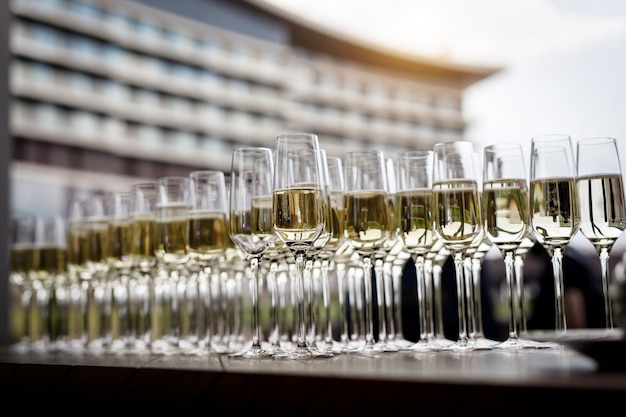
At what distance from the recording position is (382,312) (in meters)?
1.56

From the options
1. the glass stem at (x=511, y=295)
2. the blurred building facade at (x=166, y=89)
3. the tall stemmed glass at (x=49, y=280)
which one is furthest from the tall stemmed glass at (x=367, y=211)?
the blurred building facade at (x=166, y=89)

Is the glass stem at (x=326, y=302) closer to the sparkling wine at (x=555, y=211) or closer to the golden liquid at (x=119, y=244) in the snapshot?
the sparkling wine at (x=555, y=211)

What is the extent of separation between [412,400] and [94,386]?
0.73 meters

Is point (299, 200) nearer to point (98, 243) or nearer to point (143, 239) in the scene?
point (143, 239)

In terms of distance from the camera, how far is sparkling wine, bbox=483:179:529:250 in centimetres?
136

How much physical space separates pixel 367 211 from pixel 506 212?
0.86 ft

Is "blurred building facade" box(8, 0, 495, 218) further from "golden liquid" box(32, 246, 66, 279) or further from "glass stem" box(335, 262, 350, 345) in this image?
"glass stem" box(335, 262, 350, 345)

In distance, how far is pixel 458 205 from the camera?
1364 millimetres

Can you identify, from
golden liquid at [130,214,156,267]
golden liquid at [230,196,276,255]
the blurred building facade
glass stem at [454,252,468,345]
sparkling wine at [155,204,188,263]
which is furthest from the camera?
the blurred building facade

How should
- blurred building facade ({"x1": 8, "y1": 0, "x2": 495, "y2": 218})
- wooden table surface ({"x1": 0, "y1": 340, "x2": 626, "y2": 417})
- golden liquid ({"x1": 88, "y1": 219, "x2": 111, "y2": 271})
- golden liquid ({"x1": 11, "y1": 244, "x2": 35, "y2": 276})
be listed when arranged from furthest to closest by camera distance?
blurred building facade ({"x1": 8, "y1": 0, "x2": 495, "y2": 218}) → golden liquid ({"x1": 11, "y1": 244, "x2": 35, "y2": 276}) → golden liquid ({"x1": 88, "y1": 219, "x2": 111, "y2": 271}) → wooden table surface ({"x1": 0, "y1": 340, "x2": 626, "y2": 417})

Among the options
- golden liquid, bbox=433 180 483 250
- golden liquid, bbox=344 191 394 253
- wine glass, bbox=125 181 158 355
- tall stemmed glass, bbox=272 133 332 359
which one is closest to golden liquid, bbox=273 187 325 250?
tall stemmed glass, bbox=272 133 332 359

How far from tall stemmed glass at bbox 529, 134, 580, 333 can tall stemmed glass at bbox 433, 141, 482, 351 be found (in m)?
0.11

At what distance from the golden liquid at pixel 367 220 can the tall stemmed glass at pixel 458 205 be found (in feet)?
0.38

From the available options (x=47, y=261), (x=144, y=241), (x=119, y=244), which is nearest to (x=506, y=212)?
(x=144, y=241)
